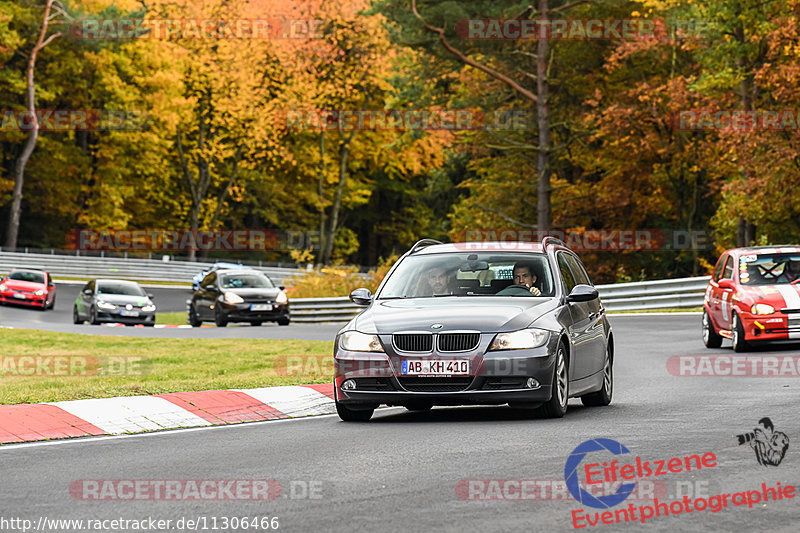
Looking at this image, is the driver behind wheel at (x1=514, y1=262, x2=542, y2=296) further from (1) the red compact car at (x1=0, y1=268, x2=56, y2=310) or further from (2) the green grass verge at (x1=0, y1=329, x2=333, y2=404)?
(1) the red compact car at (x1=0, y1=268, x2=56, y2=310)

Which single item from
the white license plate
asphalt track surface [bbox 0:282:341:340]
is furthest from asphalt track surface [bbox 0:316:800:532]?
asphalt track surface [bbox 0:282:341:340]

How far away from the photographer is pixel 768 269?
2117 centimetres

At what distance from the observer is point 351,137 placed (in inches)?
2970

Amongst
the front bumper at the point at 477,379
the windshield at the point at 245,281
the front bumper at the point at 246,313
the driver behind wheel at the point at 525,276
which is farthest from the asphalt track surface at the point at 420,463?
the windshield at the point at 245,281

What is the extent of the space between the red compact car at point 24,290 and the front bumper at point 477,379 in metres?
37.6

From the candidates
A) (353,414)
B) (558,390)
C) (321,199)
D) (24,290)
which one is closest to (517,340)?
(558,390)

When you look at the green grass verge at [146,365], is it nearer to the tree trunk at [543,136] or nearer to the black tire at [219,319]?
the black tire at [219,319]

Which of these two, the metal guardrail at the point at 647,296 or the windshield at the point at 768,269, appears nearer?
the windshield at the point at 768,269

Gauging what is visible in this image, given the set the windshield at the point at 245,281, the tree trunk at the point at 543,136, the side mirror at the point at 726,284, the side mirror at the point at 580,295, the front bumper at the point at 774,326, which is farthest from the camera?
the tree trunk at the point at 543,136

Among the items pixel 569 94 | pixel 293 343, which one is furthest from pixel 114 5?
pixel 293 343

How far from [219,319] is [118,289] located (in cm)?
649

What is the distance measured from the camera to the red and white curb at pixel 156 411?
11.5 metres

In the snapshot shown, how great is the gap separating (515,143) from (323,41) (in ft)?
84.4

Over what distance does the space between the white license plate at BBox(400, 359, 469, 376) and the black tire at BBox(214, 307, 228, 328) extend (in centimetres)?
2419
